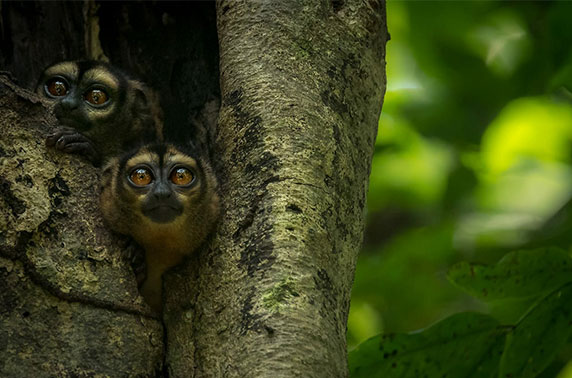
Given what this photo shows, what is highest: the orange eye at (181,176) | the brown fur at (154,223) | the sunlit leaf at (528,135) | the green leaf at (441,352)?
the sunlit leaf at (528,135)

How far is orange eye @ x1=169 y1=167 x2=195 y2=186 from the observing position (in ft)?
13.5

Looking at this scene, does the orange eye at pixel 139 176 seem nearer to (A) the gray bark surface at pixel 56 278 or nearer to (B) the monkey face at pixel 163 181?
(B) the monkey face at pixel 163 181

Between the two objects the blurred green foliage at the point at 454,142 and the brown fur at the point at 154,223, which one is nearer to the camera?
the brown fur at the point at 154,223

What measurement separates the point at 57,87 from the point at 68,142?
1.24 meters

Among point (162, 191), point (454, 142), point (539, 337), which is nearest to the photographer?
point (539, 337)

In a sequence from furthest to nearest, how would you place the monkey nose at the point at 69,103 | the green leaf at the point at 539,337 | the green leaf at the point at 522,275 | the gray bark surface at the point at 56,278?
1. the monkey nose at the point at 69,103
2. the green leaf at the point at 522,275
3. the green leaf at the point at 539,337
4. the gray bark surface at the point at 56,278

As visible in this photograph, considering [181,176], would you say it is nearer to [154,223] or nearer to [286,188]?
[154,223]

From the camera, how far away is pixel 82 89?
468 cm

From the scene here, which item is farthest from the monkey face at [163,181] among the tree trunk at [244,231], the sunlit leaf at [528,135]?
the sunlit leaf at [528,135]

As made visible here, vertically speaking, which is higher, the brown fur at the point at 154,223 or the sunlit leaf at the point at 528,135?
the sunlit leaf at the point at 528,135

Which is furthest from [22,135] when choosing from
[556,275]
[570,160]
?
[570,160]

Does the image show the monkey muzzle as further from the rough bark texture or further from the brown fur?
the rough bark texture

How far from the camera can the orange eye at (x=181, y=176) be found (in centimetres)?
412

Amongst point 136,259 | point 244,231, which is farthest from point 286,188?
point 136,259
